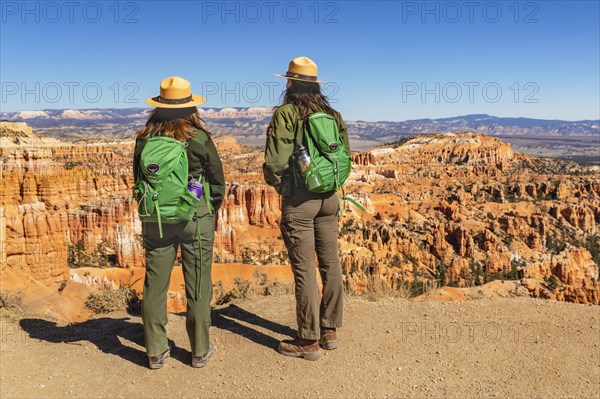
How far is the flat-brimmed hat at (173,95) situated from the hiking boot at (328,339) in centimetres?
227

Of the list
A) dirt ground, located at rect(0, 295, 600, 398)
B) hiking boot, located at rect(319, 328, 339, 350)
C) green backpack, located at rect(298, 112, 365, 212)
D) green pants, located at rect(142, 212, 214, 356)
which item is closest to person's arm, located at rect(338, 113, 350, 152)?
green backpack, located at rect(298, 112, 365, 212)

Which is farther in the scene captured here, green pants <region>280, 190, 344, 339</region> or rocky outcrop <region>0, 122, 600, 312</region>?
rocky outcrop <region>0, 122, 600, 312</region>

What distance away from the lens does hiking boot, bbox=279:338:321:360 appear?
4.18 m

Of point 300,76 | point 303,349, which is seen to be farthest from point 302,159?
point 303,349

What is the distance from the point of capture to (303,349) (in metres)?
4.21

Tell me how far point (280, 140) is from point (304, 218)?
0.67 m

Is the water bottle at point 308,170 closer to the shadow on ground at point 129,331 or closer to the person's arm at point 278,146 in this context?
the person's arm at point 278,146

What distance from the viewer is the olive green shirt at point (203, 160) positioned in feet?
12.3

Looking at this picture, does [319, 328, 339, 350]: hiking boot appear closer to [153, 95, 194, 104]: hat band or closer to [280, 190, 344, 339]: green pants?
[280, 190, 344, 339]: green pants

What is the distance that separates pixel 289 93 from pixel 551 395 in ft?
10.4

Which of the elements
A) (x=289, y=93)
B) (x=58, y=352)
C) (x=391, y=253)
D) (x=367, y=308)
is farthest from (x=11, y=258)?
(x=391, y=253)

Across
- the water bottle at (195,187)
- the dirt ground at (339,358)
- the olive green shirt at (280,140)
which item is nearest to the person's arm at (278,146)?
the olive green shirt at (280,140)

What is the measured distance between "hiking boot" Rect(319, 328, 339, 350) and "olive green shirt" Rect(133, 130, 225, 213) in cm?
157

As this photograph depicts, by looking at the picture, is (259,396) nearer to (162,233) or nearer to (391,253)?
(162,233)
